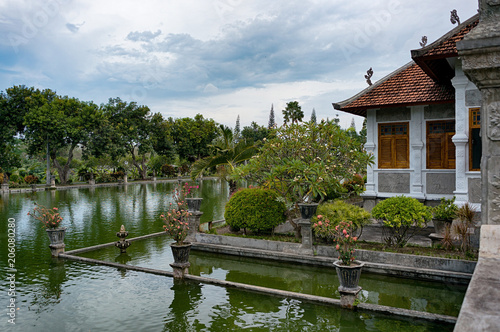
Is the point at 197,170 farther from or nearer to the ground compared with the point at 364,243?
farther from the ground

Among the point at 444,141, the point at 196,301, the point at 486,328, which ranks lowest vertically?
the point at 196,301

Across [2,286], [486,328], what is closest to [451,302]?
[486,328]

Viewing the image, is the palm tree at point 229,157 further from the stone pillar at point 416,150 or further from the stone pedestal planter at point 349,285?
the stone pedestal planter at point 349,285

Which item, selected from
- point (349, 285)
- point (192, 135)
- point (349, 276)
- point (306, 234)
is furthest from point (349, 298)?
point (192, 135)

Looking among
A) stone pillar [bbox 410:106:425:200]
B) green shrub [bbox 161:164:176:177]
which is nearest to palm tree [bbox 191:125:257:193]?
stone pillar [bbox 410:106:425:200]

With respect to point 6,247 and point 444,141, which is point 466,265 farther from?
point 6,247

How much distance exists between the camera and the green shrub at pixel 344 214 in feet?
31.9

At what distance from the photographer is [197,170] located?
16.7m

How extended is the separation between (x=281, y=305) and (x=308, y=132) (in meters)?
5.56

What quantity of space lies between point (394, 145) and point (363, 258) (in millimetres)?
5945

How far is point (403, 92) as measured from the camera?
43.9 ft

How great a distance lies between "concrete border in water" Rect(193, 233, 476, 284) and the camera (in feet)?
26.1

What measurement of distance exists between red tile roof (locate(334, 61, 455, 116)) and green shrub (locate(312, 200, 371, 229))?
4.81m

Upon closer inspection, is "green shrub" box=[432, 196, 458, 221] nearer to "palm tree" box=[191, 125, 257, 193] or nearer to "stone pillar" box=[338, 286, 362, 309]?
"stone pillar" box=[338, 286, 362, 309]
